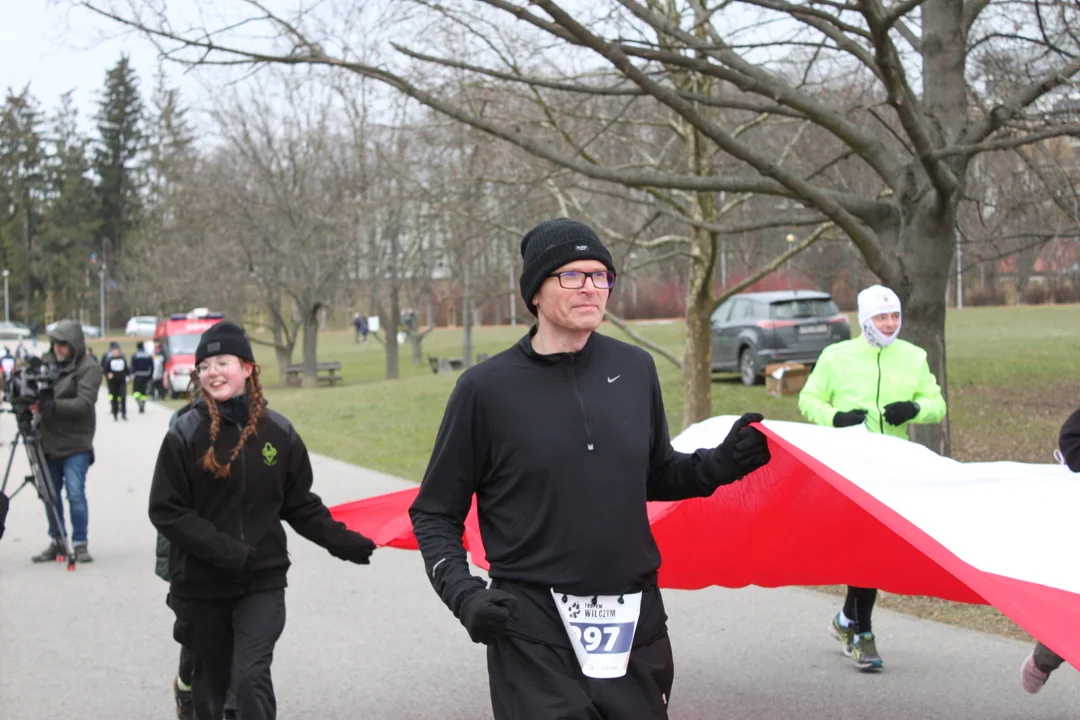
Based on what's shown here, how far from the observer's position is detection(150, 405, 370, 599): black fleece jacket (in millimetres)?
4508

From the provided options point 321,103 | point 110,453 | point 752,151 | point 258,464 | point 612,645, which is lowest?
point 110,453

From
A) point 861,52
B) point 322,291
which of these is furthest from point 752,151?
point 322,291

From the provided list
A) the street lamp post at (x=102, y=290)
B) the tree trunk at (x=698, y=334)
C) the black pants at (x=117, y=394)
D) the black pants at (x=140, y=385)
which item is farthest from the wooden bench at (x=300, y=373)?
the street lamp post at (x=102, y=290)

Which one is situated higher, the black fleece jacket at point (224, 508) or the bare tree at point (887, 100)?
the bare tree at point (887, 100)

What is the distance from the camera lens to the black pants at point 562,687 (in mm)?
3119

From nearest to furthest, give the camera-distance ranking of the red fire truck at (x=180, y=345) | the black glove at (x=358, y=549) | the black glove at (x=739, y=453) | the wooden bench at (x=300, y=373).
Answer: the black glove at (x=739, y=453) → the black glove at (x=358, y=549) → the red fire truck at (x=180, y=345) → the wooden bench at (x=300, y=373)

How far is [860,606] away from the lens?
19.5ft

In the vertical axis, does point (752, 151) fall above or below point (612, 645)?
above

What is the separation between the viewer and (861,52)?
378 inches

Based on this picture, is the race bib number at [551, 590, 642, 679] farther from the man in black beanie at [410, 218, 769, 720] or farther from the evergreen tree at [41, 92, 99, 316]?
the evergreen tree at [41, 92, 99, 316]

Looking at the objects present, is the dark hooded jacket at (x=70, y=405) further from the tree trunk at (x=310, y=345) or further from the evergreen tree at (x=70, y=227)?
the evergreen tree at (x=70, y=227)

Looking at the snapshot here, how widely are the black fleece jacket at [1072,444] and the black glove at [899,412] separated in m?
1.23

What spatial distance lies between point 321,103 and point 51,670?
3027cm

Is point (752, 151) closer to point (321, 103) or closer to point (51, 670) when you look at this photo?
point (51, 670)
